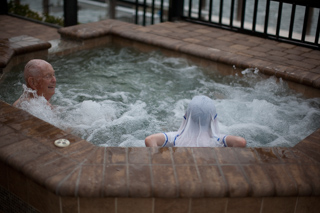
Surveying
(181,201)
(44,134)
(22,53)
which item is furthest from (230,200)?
(22,53)

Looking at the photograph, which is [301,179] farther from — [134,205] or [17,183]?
[17,183]

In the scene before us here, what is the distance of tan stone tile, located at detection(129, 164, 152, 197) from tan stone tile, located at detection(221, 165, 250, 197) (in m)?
0.52

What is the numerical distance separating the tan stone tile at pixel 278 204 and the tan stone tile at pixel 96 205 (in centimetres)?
102

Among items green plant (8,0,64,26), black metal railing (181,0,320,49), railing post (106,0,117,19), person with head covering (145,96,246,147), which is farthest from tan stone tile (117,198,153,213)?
railing post (106,0,117,19)

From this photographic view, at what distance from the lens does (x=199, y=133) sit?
3164mm

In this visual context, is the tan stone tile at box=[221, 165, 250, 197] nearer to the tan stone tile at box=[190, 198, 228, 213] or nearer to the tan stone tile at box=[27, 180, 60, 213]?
the tan stone tile at box=[190, 198, 228, 213]

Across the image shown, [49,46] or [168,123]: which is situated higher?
[49,46]

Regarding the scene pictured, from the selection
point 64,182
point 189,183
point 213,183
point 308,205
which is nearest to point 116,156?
point 64,182

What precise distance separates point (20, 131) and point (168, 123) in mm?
1737

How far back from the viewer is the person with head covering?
3074 mm

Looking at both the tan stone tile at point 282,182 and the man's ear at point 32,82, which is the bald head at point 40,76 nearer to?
the man's ear at point 32,82

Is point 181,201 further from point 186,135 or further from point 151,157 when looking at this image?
point 186,135

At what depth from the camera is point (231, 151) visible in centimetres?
298

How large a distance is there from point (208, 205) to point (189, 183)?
21 centimetres
